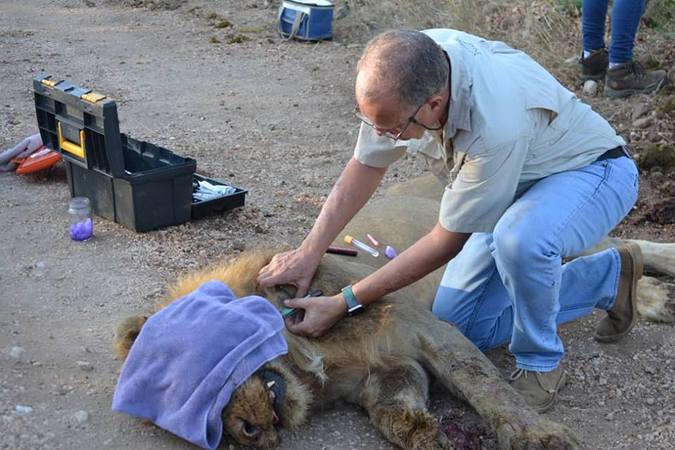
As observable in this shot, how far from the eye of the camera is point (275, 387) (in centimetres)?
341

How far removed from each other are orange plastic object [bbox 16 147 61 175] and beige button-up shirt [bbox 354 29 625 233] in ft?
9.79

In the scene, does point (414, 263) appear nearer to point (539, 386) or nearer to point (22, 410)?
point (539, 386)

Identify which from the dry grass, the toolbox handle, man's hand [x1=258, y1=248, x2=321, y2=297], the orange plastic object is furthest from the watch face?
the dry grass

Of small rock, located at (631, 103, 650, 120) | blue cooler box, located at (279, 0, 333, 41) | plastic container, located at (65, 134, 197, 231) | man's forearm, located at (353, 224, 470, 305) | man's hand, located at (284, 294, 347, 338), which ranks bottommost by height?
blue cooler box, located at (279, 0, 333, 41)

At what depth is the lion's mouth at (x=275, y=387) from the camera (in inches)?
133

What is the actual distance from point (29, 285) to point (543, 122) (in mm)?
2617

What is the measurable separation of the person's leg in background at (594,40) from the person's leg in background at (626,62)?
183 mm

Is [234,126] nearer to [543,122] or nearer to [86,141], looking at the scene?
[86,141]

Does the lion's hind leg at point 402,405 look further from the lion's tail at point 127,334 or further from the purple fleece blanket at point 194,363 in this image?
the lion's tail at point 127,334

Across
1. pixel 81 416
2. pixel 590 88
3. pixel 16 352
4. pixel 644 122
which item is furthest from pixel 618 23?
pixel 81 416

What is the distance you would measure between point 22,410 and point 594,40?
17.7ft

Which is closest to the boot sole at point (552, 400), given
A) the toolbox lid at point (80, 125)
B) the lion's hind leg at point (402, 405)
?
the lion's hind leg at point (402, 405)

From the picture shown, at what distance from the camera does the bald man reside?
130 inches

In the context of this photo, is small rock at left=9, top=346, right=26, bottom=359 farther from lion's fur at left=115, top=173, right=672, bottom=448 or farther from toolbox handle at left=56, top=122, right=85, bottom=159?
toolbox handle at left=56, top=122, right=85, bottom=159
